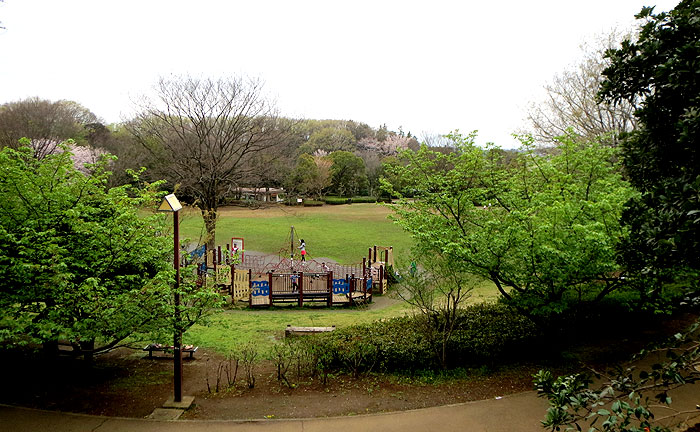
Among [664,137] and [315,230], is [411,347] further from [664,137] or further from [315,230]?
[315,230]

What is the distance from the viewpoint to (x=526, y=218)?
849 cm

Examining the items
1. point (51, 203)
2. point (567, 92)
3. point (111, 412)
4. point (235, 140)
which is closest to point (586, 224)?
point (111, 412)

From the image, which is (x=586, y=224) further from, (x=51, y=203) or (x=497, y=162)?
(x=51, y=203)

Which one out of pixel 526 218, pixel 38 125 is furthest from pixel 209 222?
pixel 38 125

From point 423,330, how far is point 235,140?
18.3 m

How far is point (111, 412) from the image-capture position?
756 centimetres

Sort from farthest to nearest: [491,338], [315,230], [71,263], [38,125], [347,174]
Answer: [347,174]
[315,230]
[38,125]
[491,338]
[71,263]

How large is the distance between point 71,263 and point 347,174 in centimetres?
4828

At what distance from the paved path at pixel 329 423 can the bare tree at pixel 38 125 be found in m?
26.6

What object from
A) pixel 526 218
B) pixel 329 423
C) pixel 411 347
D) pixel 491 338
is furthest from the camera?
pixel 491 338

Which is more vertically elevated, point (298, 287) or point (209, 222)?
point (209, 222)

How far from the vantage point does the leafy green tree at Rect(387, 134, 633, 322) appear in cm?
824

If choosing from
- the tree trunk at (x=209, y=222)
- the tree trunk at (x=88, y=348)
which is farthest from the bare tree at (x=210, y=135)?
the tree trunk at (x=88, y=348)

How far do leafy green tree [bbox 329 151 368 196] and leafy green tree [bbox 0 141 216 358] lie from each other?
44.4 metres
